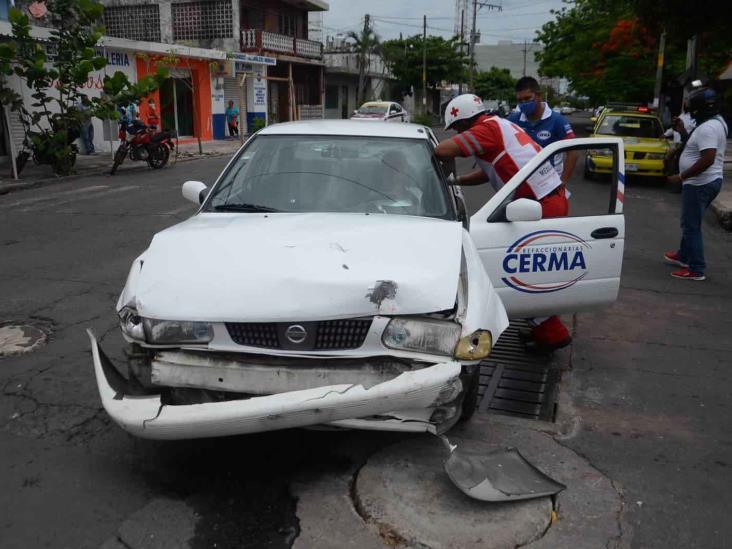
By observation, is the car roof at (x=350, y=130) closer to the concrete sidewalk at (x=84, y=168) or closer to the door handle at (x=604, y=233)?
the door handle at (x=604, y=233)

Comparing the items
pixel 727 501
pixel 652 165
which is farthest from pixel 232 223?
pixel 652 165

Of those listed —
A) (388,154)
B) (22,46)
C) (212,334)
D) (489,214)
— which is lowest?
(212,334)

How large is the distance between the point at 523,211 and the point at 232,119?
26.3 m

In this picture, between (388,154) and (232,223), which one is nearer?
(232,223)

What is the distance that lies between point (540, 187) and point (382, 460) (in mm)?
2296

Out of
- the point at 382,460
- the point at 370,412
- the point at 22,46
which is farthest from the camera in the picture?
the point at 22,46

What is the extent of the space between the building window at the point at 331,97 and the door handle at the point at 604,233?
4305cm

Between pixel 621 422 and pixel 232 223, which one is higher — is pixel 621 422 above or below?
below

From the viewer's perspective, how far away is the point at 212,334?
3.15 meters

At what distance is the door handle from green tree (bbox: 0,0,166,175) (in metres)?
12.5

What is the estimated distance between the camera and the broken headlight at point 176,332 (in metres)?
3.15

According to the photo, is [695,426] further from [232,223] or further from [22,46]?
[22,46]

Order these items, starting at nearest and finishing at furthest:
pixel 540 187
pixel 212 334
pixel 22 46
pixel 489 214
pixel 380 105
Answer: pixel 212 334 → pixel 489 214 → pixel 540 187 → pixel 22 46 → pixel 380 105

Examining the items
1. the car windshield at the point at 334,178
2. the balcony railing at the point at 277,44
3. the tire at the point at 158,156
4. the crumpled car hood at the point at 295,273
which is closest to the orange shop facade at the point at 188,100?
the balcony railing at the point at 277,44
